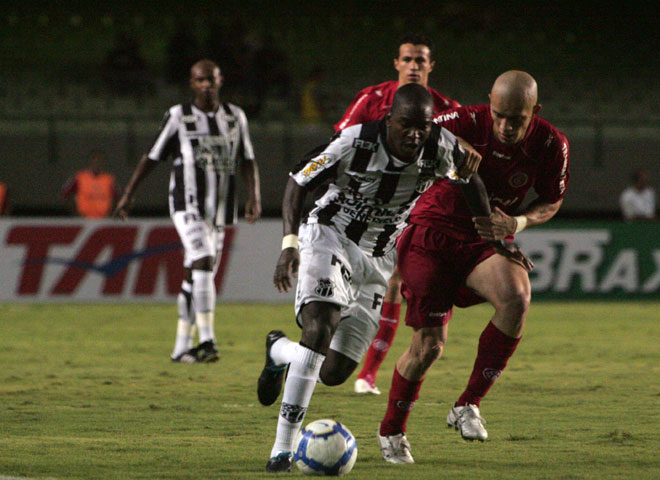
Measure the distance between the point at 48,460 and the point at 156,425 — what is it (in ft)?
3.44

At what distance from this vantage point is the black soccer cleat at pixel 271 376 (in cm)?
513

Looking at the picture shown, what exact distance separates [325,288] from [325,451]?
72 cm

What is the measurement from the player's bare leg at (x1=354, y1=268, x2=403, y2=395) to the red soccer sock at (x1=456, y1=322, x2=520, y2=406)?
153 centimetres

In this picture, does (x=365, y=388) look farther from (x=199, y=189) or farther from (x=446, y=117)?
(x=199, y=189)

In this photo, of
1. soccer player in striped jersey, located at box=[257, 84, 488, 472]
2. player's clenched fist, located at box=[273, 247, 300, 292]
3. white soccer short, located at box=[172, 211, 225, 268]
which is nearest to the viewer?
player's clenched fist, located at box=[273, 247, 300, 292]

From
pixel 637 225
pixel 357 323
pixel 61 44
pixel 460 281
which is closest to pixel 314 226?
pixel 357 323

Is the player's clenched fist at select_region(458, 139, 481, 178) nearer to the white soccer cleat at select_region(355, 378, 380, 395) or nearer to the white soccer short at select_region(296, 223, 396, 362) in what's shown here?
the white soccer short at select_region(296, 223, 396, 362)

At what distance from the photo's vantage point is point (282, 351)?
495cm

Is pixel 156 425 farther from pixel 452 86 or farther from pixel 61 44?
pixel 61 44

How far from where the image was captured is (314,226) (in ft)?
15.9

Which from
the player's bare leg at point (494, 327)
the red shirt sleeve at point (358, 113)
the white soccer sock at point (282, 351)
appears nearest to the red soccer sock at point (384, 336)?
the red shirt sleeve at point (358, 113)

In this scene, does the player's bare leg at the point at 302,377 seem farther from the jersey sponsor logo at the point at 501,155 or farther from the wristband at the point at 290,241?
the jersey sponsor logo at the point at 501,155

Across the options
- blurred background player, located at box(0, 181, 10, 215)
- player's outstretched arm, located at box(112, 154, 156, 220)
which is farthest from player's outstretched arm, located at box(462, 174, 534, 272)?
blurred background player, located at box(0, 181, 10, 215)

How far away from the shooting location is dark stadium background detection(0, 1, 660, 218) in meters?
18.5
